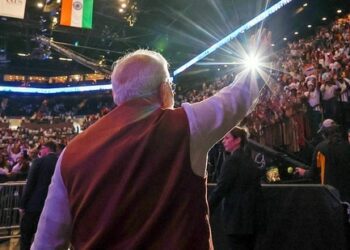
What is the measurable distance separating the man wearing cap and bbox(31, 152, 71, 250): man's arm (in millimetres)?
3786

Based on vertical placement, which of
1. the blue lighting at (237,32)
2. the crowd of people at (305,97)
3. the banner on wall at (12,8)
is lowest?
the crowd of people at (305,97)

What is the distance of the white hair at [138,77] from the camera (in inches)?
53.5

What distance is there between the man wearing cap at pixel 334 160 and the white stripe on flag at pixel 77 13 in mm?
7383

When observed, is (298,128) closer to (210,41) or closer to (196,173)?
(196,173)

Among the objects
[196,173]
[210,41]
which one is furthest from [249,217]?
[210,41]

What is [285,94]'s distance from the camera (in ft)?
29.9

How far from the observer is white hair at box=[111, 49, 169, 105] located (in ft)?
4.46

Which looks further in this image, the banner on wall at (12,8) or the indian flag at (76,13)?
the indian flag at (76,13)

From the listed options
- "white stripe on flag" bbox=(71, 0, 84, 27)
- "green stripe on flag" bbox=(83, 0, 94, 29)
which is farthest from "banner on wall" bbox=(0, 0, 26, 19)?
"green stripe on flag" bbox=(83, 0, 94, 29)

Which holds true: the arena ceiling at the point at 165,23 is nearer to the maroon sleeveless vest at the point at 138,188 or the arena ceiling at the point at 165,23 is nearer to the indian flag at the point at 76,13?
the indian flag at the point at 76,13

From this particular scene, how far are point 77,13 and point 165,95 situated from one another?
368 inches

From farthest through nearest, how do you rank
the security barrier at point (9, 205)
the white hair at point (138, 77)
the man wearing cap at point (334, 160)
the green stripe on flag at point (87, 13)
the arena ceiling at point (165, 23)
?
the arena ceiling at point (165, 23), the green stripe on flag at point (87, 13), the security barrier at point (9, 205), the man wearing cap at point (334, 160), the white hair at point (138, 77)

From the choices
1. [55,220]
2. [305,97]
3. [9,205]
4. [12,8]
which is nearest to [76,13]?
[12,8]

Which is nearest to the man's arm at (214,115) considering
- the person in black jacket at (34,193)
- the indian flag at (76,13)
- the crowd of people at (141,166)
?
Result: the crowd of people at (141,166)
